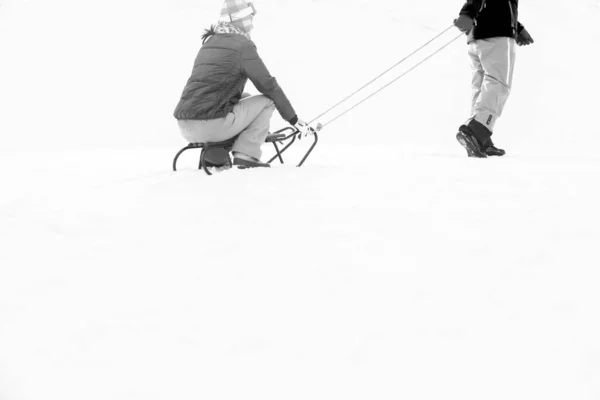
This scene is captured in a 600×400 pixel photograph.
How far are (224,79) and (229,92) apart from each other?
0.07 meters

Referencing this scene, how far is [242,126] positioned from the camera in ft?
10.5

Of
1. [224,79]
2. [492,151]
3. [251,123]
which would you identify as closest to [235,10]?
[224,79]

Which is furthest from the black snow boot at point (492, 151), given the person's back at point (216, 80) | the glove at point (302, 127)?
the person's back at point (216, 80)

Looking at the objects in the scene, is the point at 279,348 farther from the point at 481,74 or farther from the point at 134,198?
the point at 481,74

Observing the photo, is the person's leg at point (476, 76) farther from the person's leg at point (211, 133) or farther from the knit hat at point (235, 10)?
the person's leg at point (211, 133)

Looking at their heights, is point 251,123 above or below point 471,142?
above

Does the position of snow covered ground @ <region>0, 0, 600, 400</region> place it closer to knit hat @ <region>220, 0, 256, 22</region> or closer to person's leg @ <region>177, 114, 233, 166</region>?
person's leg @ <region>177, 114, 233, 166</region>

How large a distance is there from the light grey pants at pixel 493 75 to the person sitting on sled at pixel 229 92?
45.3 inches

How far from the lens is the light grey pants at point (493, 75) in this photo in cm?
351

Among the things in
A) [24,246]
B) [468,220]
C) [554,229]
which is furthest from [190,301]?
[554,229]

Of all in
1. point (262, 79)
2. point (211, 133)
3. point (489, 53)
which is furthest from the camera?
point (489, 53)

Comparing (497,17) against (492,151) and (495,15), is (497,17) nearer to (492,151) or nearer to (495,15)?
(495,15)

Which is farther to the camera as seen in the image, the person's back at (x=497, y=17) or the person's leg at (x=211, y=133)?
the person's back at (x=497, y=17)

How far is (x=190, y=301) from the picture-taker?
68.0 inches
